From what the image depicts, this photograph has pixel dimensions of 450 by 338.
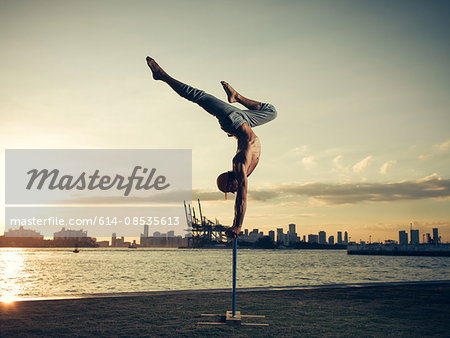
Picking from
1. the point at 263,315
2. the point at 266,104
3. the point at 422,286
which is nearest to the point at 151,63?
the point at 266,104

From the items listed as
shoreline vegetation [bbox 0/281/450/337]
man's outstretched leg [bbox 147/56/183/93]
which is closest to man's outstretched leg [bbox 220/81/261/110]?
man's outstretched leg [bbox 147/56/183/93]

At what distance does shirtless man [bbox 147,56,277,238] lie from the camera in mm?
7512

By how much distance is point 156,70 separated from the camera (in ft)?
25.0

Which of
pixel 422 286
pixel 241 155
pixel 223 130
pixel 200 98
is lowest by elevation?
pixel 422 286

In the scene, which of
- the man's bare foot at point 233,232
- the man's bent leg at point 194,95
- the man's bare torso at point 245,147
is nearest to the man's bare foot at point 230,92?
the man's bent leg at point 194,95

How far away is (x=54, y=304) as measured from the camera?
31.6 feet

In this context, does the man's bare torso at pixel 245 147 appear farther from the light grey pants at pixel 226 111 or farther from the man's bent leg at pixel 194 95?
the man's bent leg at pixel 194 95

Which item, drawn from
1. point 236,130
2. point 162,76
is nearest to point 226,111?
point 236,130

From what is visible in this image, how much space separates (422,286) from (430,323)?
6984 millimetres

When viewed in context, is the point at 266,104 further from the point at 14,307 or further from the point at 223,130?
the point at 14,307

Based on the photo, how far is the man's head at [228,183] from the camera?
7828mm

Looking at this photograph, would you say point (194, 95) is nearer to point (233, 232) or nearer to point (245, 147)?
point (245, 147)

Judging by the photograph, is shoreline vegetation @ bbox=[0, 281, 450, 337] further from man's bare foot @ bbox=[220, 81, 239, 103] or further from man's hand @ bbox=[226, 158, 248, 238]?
man's bare foot @ bbox=[220, 81, 239, 103]

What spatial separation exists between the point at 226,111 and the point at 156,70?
66.0 inches
